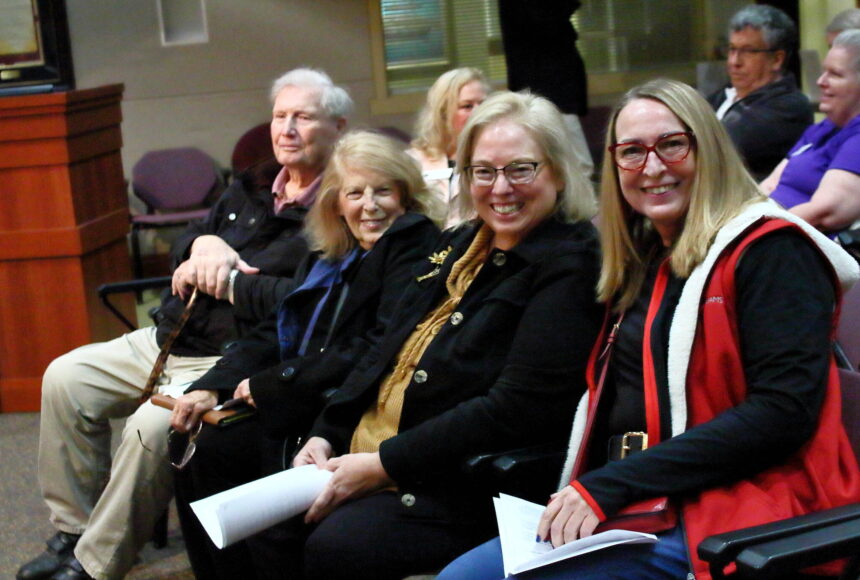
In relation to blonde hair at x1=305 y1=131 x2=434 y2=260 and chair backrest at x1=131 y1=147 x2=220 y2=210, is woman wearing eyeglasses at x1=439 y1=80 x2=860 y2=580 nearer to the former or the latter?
blonde hair at x1=305 y1=131 x2=434 y2=260

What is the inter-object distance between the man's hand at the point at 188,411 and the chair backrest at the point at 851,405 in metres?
1.53

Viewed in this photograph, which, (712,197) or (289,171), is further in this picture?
(289,171)

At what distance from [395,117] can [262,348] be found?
5.17 m

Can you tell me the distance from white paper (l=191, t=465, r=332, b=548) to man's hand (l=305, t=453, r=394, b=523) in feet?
0.07

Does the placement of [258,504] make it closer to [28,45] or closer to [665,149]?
[665,149]

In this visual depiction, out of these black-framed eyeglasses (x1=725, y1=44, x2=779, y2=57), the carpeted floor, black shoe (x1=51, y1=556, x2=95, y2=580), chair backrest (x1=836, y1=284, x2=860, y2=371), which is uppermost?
black-framed eyeglasses (x1=725, y1=44, x2=779, y2=57)

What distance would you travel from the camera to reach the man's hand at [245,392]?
259cm

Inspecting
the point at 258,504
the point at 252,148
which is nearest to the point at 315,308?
the point at 258,504

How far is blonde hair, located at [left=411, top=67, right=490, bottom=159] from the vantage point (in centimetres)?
393

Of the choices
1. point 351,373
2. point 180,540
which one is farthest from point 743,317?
point 180,540

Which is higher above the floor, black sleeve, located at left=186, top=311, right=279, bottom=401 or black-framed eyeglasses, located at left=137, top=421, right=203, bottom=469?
black sleeve, located at left=186, top=311, right=279, bottom=401

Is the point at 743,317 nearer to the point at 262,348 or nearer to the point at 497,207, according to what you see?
the point at 497,207

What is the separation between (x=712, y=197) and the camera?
1806mm

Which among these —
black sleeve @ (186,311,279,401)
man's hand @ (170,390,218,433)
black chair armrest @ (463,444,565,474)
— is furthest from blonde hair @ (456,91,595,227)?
man's hand @ (170,390,218,433)
